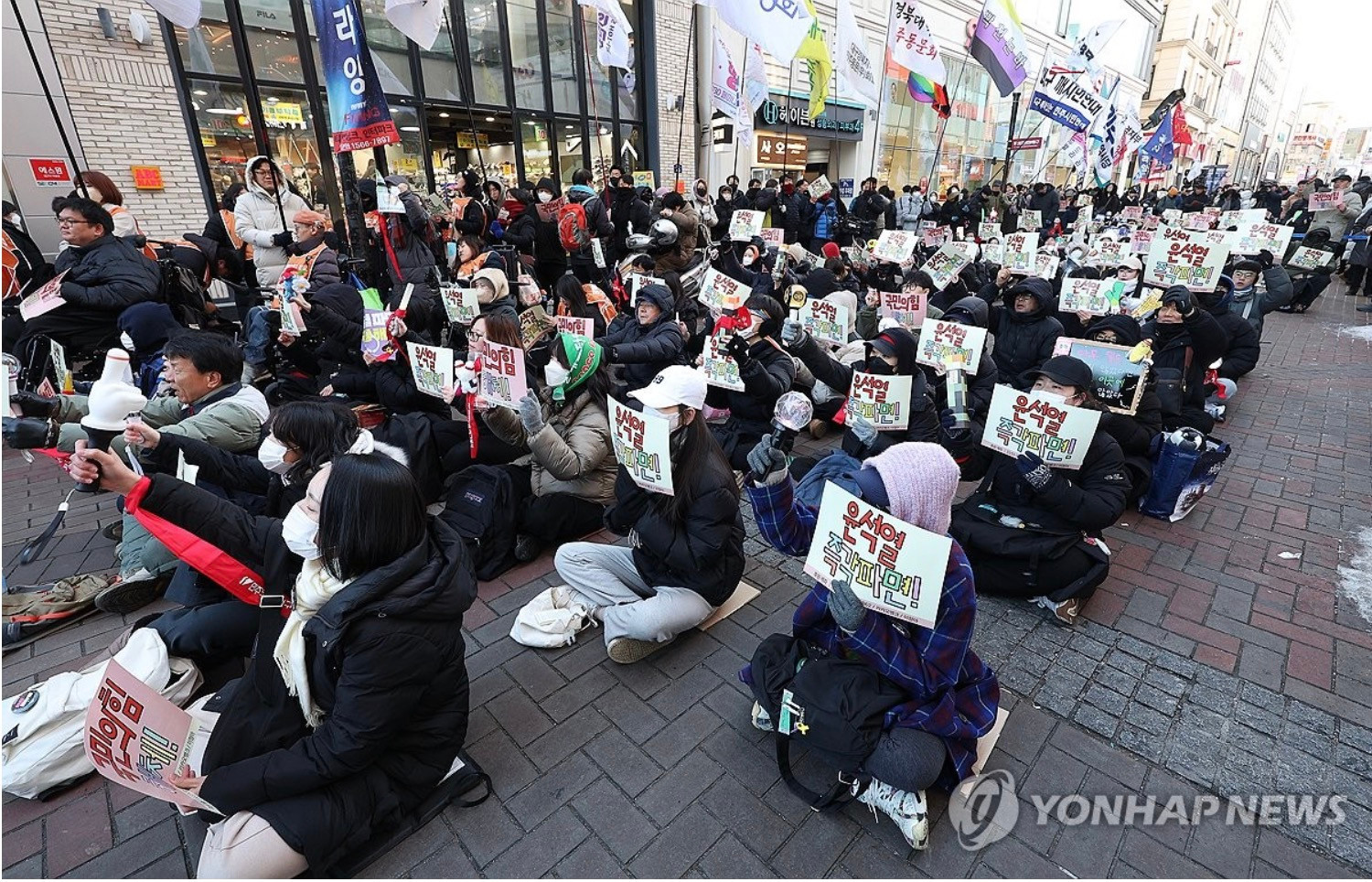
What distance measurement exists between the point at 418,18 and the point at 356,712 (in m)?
6.23

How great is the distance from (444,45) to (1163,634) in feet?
48.0

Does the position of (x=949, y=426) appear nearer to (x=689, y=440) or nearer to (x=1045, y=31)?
(x=689, y=440)

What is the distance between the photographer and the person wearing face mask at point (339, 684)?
6.54 ft

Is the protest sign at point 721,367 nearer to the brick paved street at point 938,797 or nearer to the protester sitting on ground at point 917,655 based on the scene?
the brick paved street at point 938,797

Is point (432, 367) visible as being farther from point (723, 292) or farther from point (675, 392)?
point (723, 292)

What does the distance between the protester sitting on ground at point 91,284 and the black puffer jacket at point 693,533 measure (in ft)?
15.0

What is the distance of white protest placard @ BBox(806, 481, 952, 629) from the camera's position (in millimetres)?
2170

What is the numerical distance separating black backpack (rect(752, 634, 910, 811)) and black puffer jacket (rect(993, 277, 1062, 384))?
451cm

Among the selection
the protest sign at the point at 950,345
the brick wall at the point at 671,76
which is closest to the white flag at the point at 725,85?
the brick wall at the point at 671,76

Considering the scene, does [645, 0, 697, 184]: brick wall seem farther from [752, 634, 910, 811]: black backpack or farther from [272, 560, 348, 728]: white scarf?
[272, 560, 348, 728]: white scarf

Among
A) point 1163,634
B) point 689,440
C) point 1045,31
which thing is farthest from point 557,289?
point 1045,31

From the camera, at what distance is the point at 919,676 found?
2.39 meters

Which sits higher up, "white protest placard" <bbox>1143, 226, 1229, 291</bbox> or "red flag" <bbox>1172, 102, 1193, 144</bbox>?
"red flag" <bbox>1172, 102, 1193, 144</bbox>

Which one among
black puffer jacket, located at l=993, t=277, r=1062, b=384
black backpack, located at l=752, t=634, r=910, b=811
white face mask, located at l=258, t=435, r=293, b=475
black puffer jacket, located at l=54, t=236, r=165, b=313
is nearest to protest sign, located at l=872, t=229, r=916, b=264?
black puffer jacket, located at l=993, t=277, r=1062, b=384
